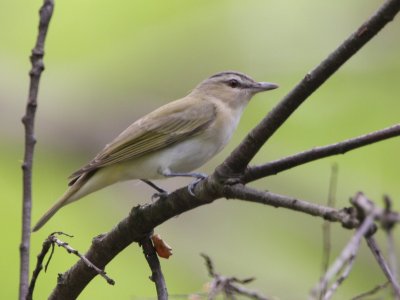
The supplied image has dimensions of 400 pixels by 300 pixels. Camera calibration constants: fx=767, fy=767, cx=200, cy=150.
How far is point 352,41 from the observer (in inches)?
74.3

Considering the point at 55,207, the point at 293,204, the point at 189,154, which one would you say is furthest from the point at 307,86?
the point at 189,154

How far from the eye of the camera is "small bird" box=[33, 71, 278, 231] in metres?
3.86

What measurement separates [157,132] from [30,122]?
2.03 metres

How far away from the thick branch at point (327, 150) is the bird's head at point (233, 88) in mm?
2352

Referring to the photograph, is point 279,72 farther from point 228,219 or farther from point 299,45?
point 228,219

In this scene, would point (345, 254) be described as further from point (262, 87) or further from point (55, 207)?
point (262, 87)

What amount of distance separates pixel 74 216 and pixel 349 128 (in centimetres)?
189

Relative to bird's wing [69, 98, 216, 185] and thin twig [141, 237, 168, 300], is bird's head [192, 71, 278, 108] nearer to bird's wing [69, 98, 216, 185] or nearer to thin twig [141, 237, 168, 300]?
bird's wing [69, 98, 216, 185]

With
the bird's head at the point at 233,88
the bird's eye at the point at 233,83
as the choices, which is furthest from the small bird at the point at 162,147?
the bird's eye at the point at 233,83

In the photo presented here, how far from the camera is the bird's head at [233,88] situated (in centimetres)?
450

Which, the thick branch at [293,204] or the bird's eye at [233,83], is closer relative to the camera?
the thick branch at [293,204]

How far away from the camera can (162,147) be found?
13.3 ft

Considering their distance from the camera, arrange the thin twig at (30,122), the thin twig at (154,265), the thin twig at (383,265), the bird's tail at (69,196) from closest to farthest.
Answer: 1. the thin twig at (383,265)
2. the thin twig at (30,122)
3. the thin twig at (154,265)
4. the bird's tail at (69,196)

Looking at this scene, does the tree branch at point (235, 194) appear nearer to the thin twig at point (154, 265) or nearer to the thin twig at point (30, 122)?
the thin twig at point (154, 265)
